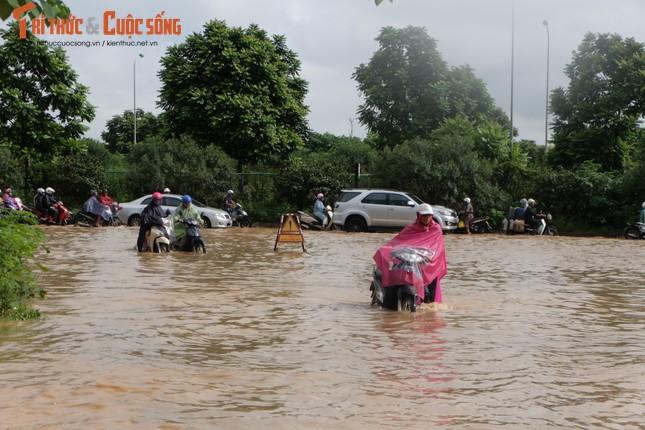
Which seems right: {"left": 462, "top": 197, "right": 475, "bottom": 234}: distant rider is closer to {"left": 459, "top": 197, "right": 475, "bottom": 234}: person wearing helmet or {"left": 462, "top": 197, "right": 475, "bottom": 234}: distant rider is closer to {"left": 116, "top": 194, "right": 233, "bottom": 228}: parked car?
{"left": 459, "top": 197, "right": 475, "bottom": 234}: person wearing helmet

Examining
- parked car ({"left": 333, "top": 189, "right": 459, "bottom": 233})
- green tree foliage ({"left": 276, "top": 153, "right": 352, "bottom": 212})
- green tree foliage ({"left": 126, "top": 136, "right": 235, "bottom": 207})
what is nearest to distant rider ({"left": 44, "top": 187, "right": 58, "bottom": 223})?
green tree foliage ({"left": 126, "top": 136, "right": 235, "bottom": 207})

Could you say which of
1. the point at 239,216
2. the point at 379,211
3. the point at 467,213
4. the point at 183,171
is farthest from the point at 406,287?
the point at 183,171

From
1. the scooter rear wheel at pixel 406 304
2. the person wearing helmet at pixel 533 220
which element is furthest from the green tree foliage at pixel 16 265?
the person wearing helmet at pixel 533 220

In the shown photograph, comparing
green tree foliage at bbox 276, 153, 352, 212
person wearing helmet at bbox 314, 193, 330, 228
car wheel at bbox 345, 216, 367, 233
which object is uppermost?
green tree foliage at bbox 276, 153, 352, 212

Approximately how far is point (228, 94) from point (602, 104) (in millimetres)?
17906

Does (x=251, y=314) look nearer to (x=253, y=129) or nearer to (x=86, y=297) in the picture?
(x=86, y=297)

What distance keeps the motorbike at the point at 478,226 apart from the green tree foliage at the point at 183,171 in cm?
1075

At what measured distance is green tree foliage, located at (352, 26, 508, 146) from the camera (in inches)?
2077

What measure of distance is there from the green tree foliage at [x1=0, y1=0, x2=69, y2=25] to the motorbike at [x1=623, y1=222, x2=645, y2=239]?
27.2m

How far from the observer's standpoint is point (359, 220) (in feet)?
111

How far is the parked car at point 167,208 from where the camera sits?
3391cm

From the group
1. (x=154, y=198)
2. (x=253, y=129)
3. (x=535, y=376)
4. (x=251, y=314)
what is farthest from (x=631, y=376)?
(x=253, y=129)

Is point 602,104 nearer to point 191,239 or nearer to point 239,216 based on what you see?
point 239,216

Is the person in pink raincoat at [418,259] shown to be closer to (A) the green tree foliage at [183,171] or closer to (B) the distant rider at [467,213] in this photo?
(B) the distant rider at [467,213]
